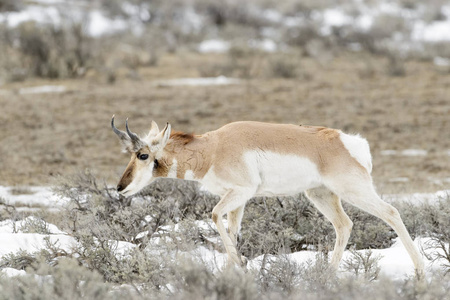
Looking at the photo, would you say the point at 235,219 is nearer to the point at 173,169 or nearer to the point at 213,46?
the point at 173,169

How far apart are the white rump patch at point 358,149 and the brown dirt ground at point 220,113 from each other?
13.3 ft

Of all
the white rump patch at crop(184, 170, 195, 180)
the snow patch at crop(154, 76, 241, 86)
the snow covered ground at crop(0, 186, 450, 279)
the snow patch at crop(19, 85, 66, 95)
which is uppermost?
the white rump patch at crop(184, 170, 195, 180)

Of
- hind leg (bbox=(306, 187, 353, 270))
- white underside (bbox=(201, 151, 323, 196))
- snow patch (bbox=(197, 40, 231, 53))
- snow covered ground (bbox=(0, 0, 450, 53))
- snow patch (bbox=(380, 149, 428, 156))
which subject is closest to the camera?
white underside (bbox=(201, 151, 323, 196))

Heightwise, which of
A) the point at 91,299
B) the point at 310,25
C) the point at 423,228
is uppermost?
Answer: the point at 91,299

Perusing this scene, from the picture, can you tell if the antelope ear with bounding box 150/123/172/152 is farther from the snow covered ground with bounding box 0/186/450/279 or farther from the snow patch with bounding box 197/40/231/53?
the snow patch with bounding box 197/40/231/53

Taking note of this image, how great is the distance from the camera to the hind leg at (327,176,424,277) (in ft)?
18.1

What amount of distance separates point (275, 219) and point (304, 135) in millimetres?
1486

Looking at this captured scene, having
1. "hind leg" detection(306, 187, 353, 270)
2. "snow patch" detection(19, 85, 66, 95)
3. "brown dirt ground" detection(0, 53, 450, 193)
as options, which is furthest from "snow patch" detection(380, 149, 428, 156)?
"snow patch" detection(19, 85, 66, 95)

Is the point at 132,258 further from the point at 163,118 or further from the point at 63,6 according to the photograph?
the point at 63,6

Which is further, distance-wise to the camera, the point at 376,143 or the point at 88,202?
the point at 376,143

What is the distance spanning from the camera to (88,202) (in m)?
7.64

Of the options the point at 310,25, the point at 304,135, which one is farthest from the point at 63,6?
the point at 304,135

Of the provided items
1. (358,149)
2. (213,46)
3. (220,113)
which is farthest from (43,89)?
(358,149)

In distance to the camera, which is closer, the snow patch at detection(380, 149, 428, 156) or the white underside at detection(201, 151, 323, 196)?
the white underside at detection(201, 151, 323, 196)
